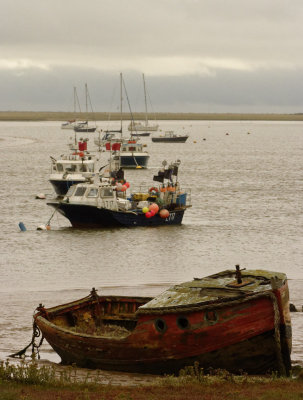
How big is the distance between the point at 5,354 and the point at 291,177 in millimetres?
62880

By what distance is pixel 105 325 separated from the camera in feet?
59.4

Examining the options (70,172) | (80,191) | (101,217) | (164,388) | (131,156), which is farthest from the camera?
(131,156)

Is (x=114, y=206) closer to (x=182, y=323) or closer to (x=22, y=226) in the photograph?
(x=22, y=226)

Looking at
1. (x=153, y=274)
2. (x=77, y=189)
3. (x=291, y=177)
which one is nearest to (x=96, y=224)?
(x=77, y=189)

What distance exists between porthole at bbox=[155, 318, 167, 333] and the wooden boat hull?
2351cm

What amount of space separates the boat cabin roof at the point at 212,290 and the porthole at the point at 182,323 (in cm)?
28

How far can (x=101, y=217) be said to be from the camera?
3897cm

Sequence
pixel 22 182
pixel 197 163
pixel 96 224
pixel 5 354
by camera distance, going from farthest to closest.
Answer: pixel 197 163
pixel 22 182
pixel 96 224
pixel 5 354

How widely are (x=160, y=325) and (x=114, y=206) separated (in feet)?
79.7

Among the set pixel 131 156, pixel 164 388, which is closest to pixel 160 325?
pixel 164 388

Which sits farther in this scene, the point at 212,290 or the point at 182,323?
the point at 212,290

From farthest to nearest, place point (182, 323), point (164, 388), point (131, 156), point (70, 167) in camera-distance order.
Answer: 1. point (131, 156)
2. point (70, 167)
3. point (182, 323)
4. point (164, 388)

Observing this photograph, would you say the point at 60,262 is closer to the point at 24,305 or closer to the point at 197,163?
the point at 24,305

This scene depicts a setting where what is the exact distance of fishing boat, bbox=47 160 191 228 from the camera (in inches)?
1534
